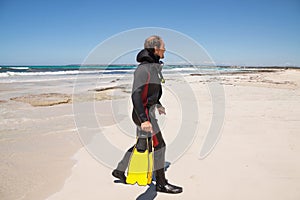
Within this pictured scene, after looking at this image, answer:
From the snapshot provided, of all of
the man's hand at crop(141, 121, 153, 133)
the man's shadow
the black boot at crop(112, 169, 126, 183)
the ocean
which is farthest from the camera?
the ocean

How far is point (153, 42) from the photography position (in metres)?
2.61

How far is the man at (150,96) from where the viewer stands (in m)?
2.51

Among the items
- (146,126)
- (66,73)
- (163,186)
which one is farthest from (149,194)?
(66,73)

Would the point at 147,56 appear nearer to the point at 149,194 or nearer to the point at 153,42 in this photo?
the point at 153,42

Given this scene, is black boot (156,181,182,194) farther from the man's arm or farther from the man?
the man's arm

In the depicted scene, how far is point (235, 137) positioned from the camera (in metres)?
4.76

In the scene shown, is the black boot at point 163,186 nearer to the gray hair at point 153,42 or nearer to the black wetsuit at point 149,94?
the black wetsuit at point 149,94

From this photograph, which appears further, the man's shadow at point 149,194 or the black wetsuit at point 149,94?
the man's shadow at point 149,194

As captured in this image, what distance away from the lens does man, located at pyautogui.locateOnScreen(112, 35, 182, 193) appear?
2.51 metres

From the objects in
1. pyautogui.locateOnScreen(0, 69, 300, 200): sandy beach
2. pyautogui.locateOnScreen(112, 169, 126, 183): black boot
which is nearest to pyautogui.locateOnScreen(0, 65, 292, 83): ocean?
pyautogui.locateOnScreen(0, 69, 300, 200): sandy beach

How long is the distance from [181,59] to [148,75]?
1874mm

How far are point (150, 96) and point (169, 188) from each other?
3.82 ft

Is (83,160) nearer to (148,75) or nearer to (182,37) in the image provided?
(148,75)

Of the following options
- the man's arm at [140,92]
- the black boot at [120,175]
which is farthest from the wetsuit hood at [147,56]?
the black boot at [120,175]
